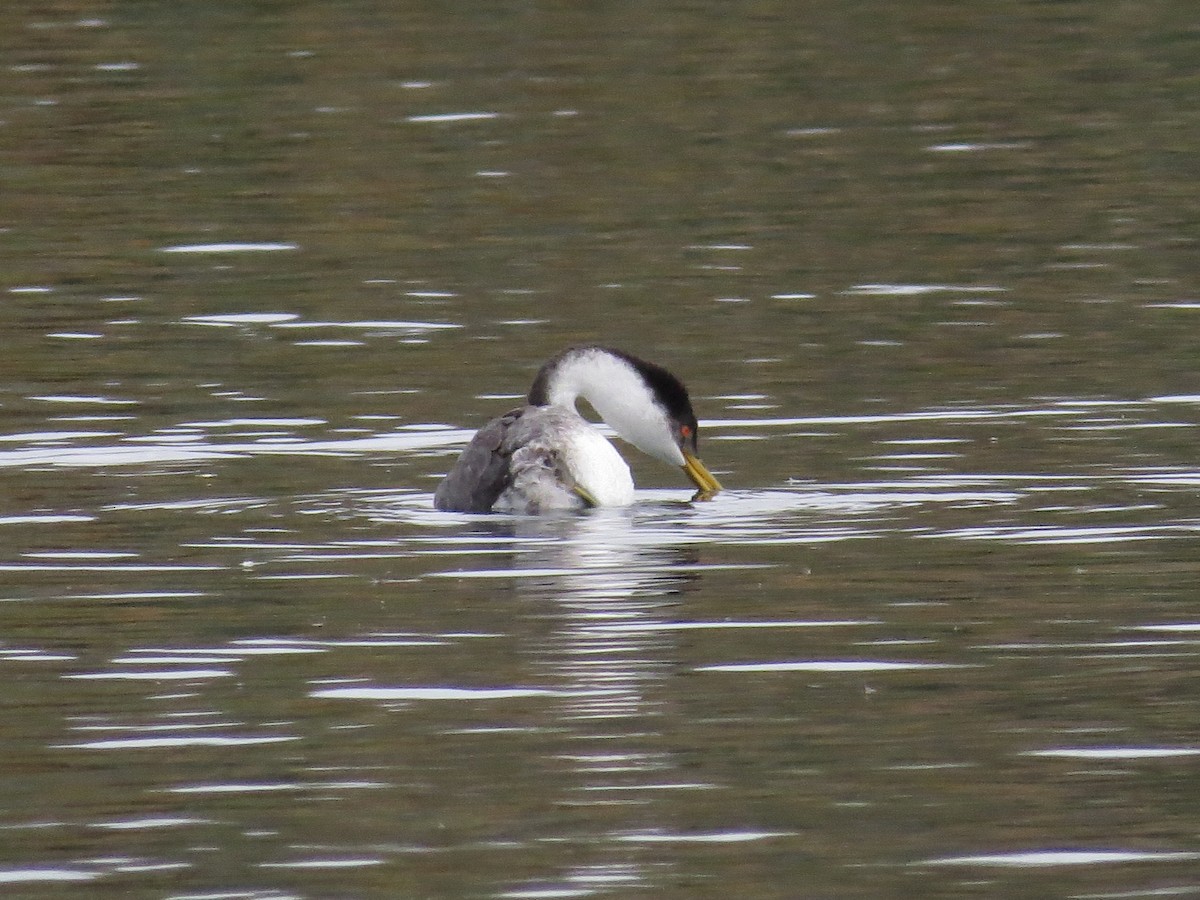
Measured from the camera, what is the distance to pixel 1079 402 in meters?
13.2

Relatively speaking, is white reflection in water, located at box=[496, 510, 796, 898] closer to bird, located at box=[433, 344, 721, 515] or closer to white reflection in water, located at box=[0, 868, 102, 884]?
bird, located at box=[433, 344, 721, 515]

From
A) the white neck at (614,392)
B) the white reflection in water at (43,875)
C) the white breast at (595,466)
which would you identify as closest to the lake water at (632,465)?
the white reflection in water at (43,875)

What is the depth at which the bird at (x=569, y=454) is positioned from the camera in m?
11.3

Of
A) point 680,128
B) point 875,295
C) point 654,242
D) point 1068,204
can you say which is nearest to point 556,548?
point 875,295

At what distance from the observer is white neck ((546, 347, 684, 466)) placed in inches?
477

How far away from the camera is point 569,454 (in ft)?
37.2

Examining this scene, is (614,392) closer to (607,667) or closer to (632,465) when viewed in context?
(632,465)

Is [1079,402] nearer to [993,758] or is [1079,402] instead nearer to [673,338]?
[673,338]

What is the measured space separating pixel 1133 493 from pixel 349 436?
12.1 feet

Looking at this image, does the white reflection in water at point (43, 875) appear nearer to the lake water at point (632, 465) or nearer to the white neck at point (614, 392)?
the lake water at point (632, 465)

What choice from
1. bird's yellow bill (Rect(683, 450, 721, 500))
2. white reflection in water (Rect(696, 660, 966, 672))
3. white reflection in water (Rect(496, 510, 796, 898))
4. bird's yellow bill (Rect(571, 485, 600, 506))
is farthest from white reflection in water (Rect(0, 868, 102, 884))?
bird's yellow bill (Rect(683, 450, 721, 500))

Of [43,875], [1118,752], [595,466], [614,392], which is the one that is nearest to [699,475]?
[614,392]

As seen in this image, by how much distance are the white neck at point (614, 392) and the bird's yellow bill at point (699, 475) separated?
109 millimetres

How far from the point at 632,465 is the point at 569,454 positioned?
247 cm
